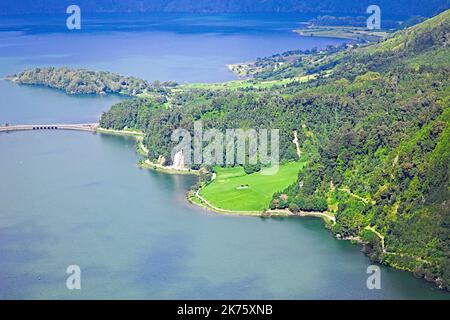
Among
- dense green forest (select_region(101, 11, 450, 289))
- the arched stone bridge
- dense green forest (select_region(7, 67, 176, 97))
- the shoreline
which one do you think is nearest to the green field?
the shoreline

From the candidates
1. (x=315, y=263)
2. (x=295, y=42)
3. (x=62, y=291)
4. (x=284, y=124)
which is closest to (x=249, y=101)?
(x=284, y=124)

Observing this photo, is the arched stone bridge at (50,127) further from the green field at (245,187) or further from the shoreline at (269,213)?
the shoreline at (269,213)

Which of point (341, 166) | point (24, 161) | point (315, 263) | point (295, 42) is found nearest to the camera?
point (315, 263)

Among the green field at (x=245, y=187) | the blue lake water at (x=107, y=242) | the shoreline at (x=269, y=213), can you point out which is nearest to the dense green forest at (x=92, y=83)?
the blue lake water at (x=107, y=242)

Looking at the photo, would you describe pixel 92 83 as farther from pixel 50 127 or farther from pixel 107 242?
pixel 107 242

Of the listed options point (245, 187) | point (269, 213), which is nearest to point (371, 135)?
point (245, 187)

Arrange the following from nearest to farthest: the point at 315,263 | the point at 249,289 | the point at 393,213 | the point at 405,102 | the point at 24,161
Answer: the point at 249,289
the point at 315,263
the point at 393,213
the point at 405,102
the point at 24,161

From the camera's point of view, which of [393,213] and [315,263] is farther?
[393,213]

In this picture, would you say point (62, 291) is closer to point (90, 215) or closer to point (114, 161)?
point (90, 215)
